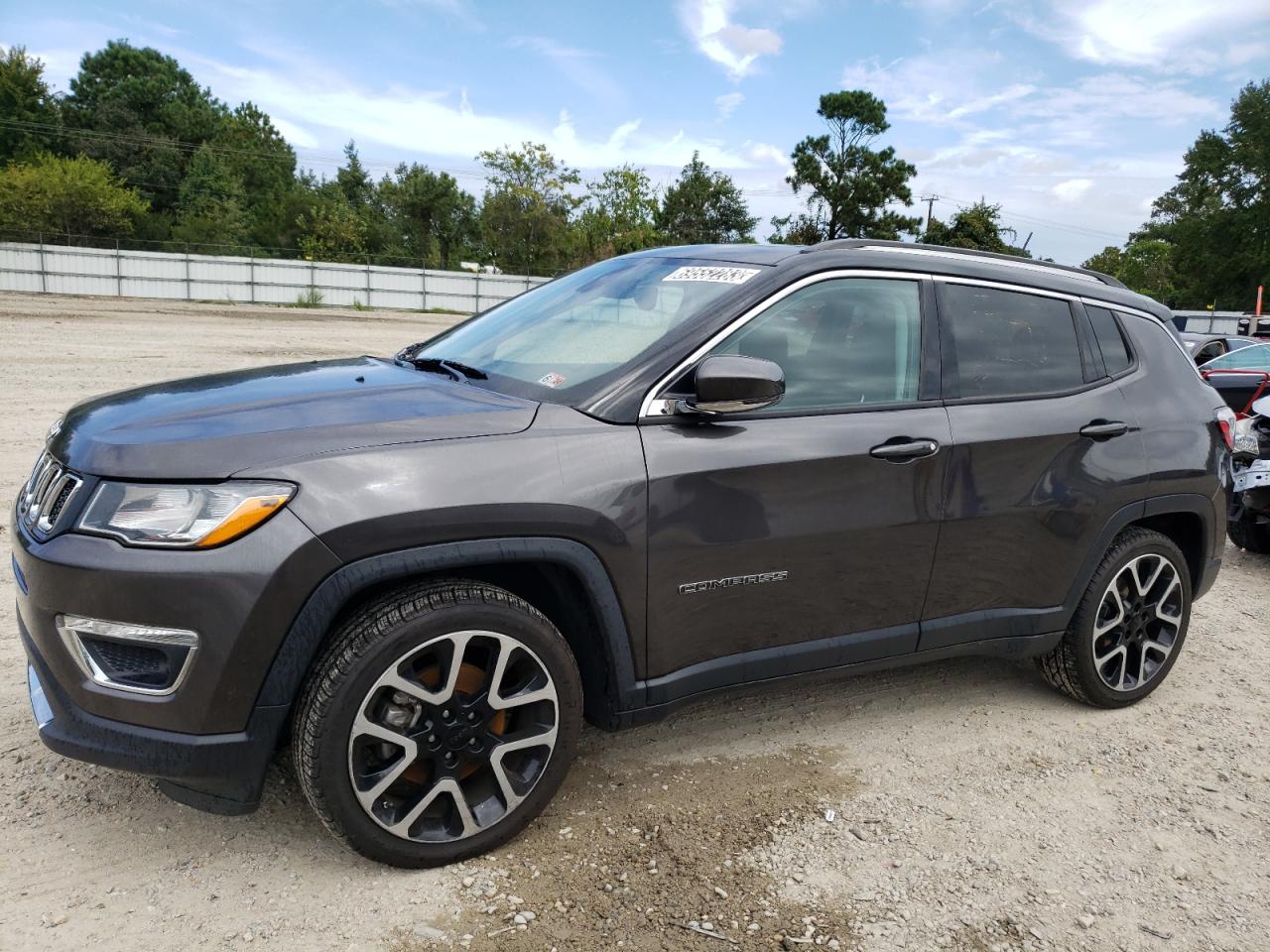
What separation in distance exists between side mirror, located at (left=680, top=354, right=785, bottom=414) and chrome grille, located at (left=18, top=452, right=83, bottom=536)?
1.70m

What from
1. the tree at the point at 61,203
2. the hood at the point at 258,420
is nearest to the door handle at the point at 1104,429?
the hood at the point at 258,420

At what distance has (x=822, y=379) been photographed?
3.21 m

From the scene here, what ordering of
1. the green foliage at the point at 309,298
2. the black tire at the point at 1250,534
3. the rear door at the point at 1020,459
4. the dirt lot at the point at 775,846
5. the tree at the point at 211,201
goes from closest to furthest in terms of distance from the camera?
the dirt lot at the point at 775,846 < the rear door at the point at 1020,459 < the black tire at the point at 1250,534 < the green foliage at the point at 309,298 < the tree at the point at 211,201

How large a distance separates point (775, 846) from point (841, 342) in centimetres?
168

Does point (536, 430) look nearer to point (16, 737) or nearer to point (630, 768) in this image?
point (630, 768)

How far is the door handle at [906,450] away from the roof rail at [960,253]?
0.72 meters

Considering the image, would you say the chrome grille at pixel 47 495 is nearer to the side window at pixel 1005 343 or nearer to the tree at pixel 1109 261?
the side window at pixel 1005 343

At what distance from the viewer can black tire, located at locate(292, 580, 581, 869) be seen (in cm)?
246

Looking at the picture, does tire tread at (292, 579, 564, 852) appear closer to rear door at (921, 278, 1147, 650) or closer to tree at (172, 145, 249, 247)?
rear door at (921, 278, 1147, 650)

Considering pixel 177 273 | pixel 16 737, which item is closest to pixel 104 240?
pixel 177 273

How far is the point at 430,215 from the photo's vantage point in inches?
2285

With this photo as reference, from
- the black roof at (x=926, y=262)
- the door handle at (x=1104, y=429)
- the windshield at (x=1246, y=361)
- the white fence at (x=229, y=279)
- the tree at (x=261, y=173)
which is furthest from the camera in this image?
the tree at (x=261, y=173)

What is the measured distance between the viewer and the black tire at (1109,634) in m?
3.85

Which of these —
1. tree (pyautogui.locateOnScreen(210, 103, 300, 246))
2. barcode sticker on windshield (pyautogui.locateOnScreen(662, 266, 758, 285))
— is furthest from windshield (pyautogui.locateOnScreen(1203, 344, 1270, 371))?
tree (pyautogui.locateOnScreen(210, 103, 300, 246))
